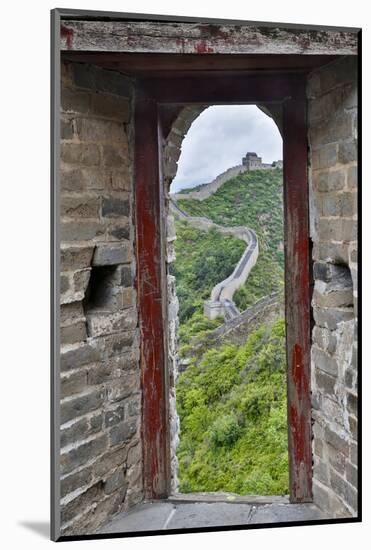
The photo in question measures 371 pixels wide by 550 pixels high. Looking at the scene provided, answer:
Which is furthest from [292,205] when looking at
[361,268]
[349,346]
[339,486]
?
[339,486]

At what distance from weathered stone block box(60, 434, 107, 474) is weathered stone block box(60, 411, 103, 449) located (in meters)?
0.03

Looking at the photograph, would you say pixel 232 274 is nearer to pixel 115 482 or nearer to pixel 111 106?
pixel 111 106

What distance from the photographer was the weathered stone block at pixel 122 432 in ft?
11.0

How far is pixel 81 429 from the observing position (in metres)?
3.18

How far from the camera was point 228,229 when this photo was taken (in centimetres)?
333

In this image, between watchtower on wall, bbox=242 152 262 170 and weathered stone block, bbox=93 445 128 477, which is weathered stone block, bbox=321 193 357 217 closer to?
watchtower on wall, bbox=242 152 262 170

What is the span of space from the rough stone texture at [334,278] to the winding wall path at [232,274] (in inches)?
11.8

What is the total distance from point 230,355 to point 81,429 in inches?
25.2

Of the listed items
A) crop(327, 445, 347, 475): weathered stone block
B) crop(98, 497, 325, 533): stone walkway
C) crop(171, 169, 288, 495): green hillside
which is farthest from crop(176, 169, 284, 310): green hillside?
crop(98, 497, 325, 533): stone walkway

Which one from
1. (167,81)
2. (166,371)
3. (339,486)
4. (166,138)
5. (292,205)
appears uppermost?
(167,81)

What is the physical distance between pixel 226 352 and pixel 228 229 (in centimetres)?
48

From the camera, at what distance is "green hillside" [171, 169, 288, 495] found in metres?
3.33

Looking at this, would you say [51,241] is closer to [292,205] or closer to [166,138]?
[166,138]

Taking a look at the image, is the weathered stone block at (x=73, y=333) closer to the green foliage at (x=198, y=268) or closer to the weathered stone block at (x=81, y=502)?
the green foliage at (x=198, y=268)
